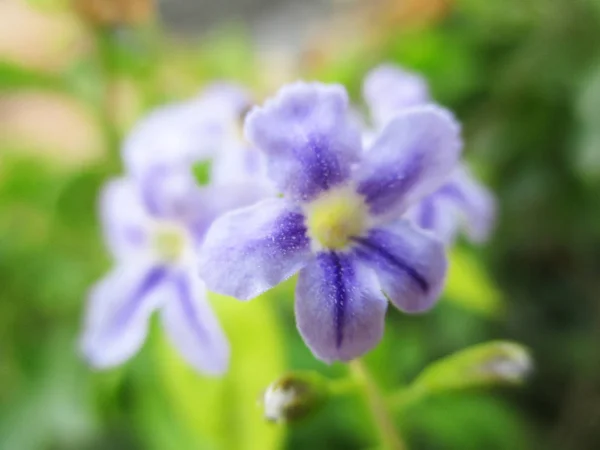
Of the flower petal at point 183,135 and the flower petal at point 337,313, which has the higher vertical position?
the flower petal at point 183,135

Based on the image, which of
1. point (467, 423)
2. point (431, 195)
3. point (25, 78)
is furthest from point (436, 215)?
point (25, 78)

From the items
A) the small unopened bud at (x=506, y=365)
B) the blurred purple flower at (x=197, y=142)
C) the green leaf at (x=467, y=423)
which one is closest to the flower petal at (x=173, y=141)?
the blurred purple flower at (x=197, y=142)

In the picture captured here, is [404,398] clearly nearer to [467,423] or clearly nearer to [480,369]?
[480,369]

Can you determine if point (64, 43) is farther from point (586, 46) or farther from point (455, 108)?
point (586, 46)

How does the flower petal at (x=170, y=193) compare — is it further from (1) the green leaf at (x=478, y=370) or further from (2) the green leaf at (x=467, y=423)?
(2) the green leaf at (x=467, y=423)

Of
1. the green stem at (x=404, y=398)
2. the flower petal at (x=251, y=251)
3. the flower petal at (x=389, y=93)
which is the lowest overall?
the green stem at (x=404, y=398)

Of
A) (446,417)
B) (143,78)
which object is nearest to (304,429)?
(446,417)
